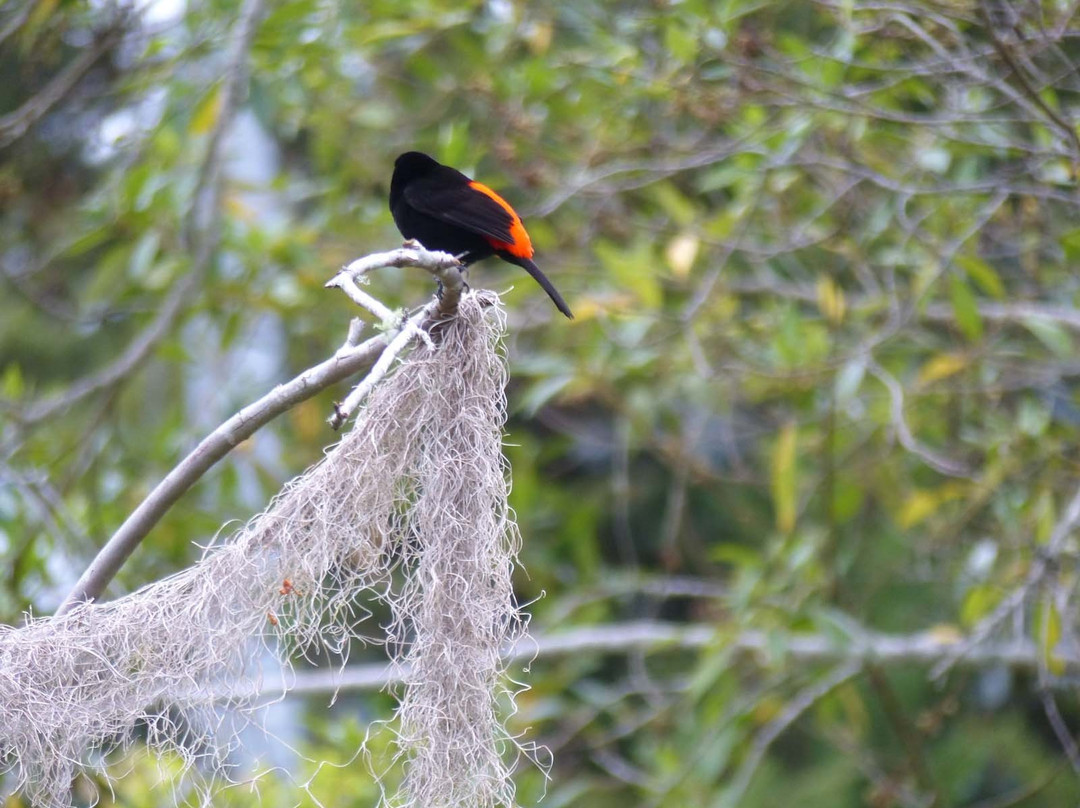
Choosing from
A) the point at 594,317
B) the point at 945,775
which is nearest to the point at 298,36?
the point at 594,317

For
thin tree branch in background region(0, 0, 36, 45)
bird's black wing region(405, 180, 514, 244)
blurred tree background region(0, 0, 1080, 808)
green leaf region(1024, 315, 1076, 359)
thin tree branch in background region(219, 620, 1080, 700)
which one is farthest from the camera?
thin tree branch in background region(219, 620, 1080, 700)

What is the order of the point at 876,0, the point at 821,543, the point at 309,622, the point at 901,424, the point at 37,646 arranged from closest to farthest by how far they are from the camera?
the point at 37,646 → the point at 309,622 → the point at 876,0 → the point at 901,424 → the point at 821,543

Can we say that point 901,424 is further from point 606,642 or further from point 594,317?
point 606,642

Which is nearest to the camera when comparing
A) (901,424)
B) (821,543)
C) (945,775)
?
(901,424)

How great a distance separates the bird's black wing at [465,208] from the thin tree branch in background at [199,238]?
51.8 inches

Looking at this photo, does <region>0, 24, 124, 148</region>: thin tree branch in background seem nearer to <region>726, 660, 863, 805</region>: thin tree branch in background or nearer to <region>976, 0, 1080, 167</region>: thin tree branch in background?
<region>976, 0, 1080, 167</region>: thin tree branch in background

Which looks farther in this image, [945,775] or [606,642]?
[945,775]

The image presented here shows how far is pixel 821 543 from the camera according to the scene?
16.0ft

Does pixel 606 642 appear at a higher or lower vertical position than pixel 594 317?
lower

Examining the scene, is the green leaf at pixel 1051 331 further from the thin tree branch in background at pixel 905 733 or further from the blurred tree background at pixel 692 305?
the thin tree branch in background at pixel 905 733

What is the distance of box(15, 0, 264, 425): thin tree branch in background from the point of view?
470cm

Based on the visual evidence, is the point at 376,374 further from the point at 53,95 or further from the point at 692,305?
the point at 53,95

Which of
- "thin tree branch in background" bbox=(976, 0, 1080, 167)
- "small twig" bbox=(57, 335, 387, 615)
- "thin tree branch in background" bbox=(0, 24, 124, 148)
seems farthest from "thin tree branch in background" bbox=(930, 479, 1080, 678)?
"thin tree branch in background" bbox=(0, 24, 124, 148)

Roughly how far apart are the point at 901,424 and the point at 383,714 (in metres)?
2.42
